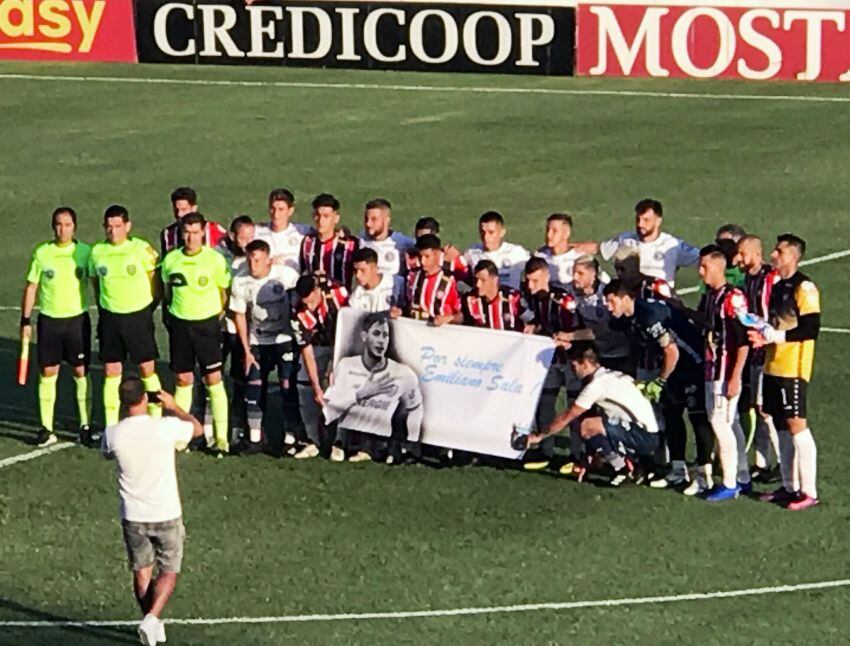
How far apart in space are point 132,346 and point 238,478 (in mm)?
1673

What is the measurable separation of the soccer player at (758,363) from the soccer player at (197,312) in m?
4.51

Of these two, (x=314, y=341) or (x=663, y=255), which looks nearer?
(x=663, y=255)

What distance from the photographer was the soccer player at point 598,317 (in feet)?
60.2

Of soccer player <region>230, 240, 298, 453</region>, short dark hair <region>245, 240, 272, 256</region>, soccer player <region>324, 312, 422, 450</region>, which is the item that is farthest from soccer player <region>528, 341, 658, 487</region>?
short dark hair <region>245, 240, 272, 256</region>

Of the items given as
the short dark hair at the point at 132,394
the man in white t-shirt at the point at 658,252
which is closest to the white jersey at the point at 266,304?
the man in white t-shirt at the point at 658,252

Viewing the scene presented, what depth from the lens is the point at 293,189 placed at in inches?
1242

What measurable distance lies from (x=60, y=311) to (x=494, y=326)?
3.95 metres

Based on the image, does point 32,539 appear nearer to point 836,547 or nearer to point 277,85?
point 836,547

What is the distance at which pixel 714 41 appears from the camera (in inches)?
1484

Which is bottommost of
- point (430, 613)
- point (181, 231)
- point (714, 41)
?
point (430, 613)

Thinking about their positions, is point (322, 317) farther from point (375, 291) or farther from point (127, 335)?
point (127, 335)

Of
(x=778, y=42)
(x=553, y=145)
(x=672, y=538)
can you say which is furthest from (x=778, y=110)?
(x=672, y=538)

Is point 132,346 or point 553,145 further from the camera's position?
point 553,145

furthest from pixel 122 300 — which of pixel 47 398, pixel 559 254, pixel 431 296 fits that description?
pixel 559 254
